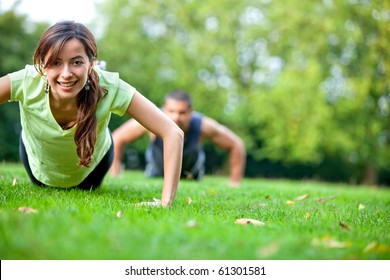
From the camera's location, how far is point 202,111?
87.9ft

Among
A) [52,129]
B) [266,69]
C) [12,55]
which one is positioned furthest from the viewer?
[266,69]

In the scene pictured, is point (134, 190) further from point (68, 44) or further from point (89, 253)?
point (89, 253)

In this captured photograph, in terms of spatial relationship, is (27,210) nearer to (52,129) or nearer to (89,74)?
(52,129)

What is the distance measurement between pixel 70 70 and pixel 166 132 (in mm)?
966

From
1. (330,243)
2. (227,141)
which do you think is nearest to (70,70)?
(330,243)

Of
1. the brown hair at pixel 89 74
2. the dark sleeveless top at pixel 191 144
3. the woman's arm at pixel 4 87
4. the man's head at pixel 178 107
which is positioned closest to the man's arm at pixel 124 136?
the dark sleeveless top at pixel 191 144

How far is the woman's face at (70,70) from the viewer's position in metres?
3.81

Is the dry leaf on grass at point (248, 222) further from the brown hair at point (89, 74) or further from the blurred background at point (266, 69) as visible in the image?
the blurred background at point (266, 69)

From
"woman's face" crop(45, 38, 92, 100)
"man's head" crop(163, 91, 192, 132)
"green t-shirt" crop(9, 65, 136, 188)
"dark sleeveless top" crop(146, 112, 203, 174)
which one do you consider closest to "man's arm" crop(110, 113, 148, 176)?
"dark sleeveless top" crop(146, 112, 203, 174)

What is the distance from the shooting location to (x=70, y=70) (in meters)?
3.83

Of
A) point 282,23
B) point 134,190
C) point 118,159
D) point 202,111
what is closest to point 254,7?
point 282,23

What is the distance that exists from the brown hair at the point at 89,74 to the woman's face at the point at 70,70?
4cm

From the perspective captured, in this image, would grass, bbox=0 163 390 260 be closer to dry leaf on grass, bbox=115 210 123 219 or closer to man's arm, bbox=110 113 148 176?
dry leaf on grass, bbox=115 210 123 219

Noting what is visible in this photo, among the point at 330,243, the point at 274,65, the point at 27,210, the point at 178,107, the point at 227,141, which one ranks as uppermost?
the point at 274,65
